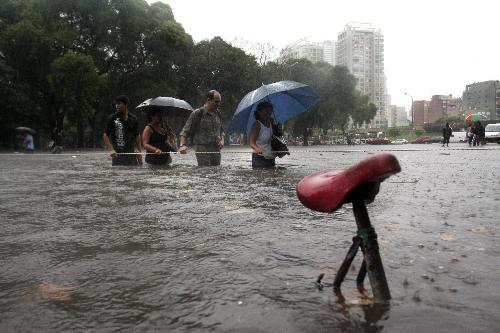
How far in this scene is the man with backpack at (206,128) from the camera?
808 cm

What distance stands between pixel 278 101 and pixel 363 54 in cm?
10467

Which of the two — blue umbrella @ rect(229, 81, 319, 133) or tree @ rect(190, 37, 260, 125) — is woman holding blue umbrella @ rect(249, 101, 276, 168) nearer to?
blue umbrella @ rect(229, 81, 319, 133)

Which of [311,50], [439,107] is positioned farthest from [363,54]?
[439,107]

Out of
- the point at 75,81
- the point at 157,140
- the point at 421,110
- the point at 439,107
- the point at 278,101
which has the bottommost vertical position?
the point at 157,140

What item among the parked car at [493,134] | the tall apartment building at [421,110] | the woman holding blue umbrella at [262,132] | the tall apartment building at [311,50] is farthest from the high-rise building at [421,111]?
the woman holding blue umbrella at [262,132]

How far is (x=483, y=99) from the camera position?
112 m

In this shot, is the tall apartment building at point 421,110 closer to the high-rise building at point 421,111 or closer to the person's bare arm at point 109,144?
the high-rise building at point 421,111

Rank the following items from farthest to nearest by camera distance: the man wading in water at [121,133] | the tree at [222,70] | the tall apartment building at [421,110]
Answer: the tall apartment building at [421,110], the tree at [222,70], the man wading in water at [121,133]

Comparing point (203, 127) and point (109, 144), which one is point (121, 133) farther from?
point (203, 127)

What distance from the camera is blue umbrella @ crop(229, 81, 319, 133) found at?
8508mm

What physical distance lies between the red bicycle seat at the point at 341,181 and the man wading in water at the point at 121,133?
704cm

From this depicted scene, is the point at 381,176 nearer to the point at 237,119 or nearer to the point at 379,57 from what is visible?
the point at 237,119

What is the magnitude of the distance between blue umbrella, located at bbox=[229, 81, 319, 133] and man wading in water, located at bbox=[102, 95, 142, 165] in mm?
1937

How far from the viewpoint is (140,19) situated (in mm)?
33844
